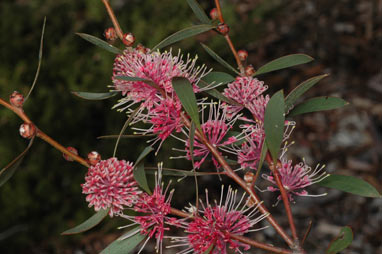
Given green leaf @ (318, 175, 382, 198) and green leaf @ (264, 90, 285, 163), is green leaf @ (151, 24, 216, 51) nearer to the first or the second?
green leaf @ (264, 90, 285, 163)

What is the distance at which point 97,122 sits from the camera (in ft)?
5.75

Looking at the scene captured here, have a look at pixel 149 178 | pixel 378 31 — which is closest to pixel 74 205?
pixel 149 178

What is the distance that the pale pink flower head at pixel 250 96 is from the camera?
51cm

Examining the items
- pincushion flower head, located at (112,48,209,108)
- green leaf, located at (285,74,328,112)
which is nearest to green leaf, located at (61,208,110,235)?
pincushion flower head, located at (112,48,209,108)

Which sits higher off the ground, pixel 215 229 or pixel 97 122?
pixel 97 122

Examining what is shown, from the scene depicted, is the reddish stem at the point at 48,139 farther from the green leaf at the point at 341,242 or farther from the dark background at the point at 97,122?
the dark background at the point at 97,122

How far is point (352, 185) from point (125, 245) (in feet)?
0.83

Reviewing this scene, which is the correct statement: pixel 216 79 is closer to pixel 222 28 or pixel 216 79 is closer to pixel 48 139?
pixel 222 28

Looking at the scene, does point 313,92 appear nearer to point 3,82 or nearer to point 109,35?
point 3,82

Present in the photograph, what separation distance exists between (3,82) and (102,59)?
37 centimetres

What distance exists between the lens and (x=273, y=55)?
271 centimetres

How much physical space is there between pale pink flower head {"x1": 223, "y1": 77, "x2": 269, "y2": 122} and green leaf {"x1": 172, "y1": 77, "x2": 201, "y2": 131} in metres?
0.09

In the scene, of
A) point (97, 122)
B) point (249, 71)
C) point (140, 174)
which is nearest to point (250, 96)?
point (249, 71)

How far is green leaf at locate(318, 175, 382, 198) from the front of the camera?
498 millimetres
